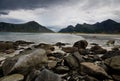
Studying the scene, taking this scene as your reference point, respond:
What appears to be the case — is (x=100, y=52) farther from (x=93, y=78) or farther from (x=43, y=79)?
(x=43, y=79)

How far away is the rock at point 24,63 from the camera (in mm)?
11827

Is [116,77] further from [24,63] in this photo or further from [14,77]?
[14,77]

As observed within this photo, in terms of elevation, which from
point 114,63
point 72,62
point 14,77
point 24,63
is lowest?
point 14,77

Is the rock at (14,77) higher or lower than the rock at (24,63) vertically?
lower

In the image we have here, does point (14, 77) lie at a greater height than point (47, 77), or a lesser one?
lesser

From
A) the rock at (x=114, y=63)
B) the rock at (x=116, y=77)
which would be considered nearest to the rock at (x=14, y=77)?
the rock at (x=116, y=77)

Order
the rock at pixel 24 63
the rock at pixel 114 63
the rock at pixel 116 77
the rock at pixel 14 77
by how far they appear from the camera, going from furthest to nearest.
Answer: the rock at pixel 114 63
the rock at pixel 24 63
the rock at pixel 116 77
the rock at pixel 14 77

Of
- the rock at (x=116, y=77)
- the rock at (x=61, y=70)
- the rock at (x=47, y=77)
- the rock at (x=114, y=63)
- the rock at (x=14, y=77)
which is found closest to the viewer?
the rock at (x=47, y=77)

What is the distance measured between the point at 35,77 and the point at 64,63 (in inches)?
172

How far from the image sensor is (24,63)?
39.7 ft

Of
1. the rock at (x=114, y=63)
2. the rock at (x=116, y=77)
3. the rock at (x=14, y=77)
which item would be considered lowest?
the rock at (x=116, y=77)

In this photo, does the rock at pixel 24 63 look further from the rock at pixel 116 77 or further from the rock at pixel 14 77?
the rock at pixel 116 77

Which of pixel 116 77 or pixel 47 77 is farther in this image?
pixel 116 77

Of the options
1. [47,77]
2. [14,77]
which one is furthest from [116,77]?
[14,77]
